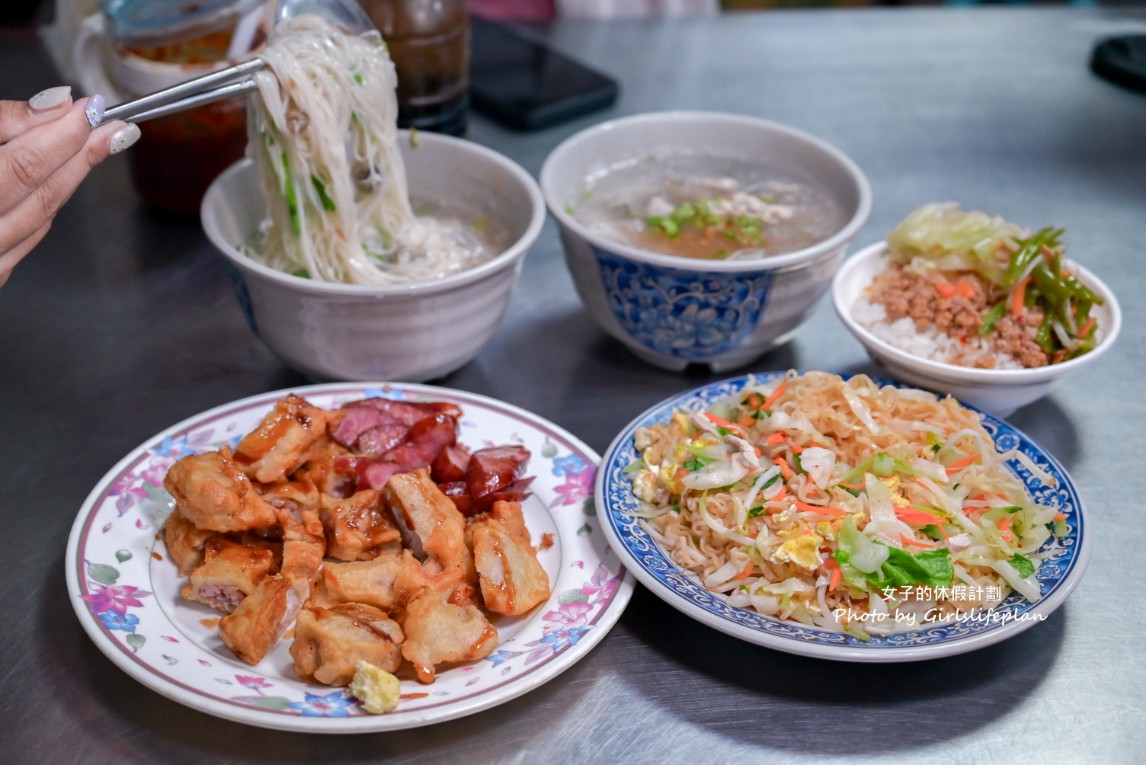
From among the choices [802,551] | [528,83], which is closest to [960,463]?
[802,551]

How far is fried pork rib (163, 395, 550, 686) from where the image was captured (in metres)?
1.47

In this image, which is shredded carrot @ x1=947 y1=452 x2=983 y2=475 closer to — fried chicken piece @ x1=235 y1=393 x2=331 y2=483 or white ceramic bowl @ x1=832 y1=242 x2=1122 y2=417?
white ceramic bowl @ x1=832 y1=242 x2=1122 y2=417

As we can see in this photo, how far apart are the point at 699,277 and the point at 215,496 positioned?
0.99 meters

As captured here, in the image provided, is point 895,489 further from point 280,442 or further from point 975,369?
point 280,442

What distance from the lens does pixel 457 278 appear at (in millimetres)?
1960

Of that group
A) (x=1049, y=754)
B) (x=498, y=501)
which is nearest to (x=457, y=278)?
(x=498, y=501)

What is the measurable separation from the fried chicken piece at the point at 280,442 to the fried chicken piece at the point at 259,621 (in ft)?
0.81

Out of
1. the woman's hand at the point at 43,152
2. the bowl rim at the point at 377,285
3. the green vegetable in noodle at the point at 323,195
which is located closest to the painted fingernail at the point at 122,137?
the woman's hand at the point at 43,152

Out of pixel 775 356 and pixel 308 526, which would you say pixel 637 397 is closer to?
pixel 775 356

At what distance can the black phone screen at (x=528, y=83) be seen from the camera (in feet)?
11.2

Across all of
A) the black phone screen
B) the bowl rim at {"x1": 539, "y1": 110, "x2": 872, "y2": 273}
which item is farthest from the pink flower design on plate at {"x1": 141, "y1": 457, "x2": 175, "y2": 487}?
the black phone screen

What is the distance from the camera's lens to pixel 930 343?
7.00ft

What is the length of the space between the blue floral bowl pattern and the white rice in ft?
0.89

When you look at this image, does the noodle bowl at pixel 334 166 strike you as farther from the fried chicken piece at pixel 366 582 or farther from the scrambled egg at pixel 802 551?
the scrambled egg at pixel 802 551
